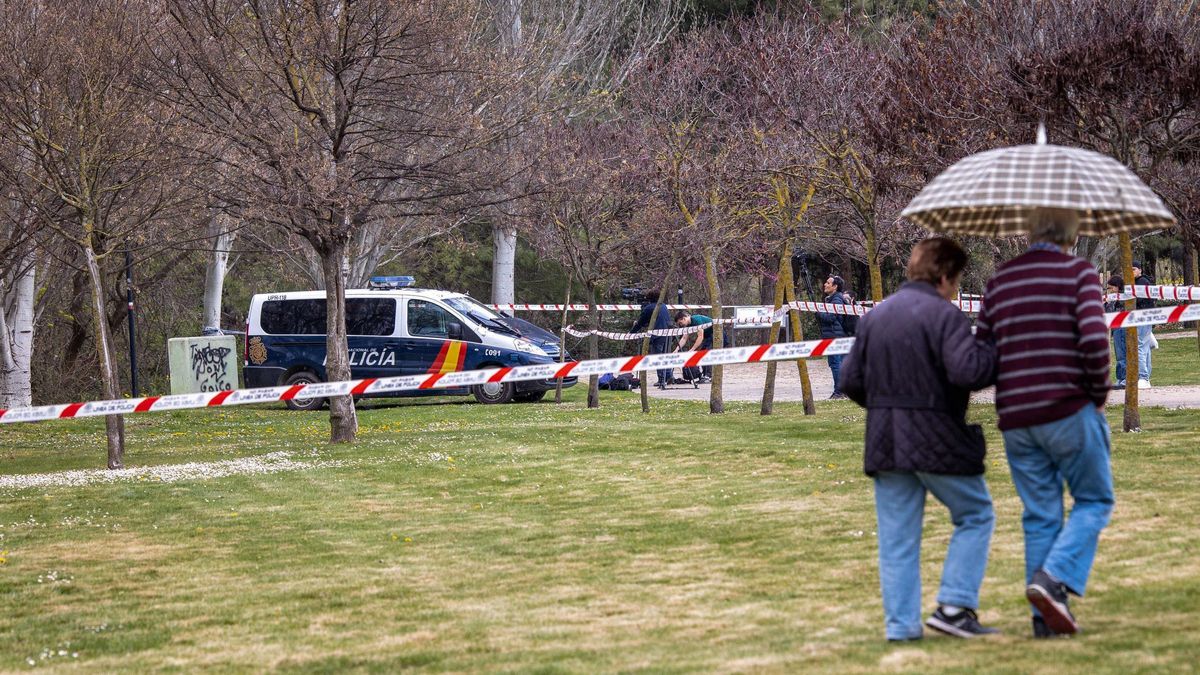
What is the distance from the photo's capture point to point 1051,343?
537cm

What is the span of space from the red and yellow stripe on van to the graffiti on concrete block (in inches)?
177

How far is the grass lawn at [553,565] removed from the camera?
5.86 meters

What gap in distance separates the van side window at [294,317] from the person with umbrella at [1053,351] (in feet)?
67.3

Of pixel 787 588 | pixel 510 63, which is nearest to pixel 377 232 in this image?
pixel 510 63

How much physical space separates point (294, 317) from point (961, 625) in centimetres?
2103

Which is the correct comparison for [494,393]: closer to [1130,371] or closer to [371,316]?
[371,316]

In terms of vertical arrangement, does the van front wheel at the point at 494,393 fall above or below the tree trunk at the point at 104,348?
below

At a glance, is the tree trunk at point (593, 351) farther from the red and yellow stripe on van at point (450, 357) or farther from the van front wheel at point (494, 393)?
the red and yellow stripe on van at point (450, 357)

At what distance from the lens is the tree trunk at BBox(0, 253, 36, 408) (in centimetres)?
2449

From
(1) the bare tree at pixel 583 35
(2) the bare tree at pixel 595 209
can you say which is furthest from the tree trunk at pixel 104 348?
(1) the bare tree at pixel 583 35

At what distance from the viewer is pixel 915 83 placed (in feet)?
45.9

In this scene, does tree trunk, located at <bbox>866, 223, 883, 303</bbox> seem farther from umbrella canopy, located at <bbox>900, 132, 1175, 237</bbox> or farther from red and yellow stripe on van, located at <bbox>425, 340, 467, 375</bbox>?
umbrella canopy, located at <bbox>900, 132, 1175, 237</bbox>

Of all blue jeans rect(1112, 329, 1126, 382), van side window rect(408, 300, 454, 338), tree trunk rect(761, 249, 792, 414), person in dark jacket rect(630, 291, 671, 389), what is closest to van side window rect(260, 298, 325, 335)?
van side window rect(408, 300, 454, 338)

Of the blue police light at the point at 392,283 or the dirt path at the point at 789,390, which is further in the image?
the blue police light at the point at 392,283
